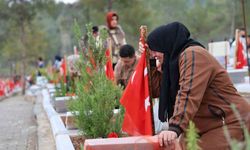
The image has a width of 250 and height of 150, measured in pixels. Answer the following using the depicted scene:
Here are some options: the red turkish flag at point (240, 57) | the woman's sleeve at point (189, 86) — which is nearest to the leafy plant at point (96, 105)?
the woman's sleeve at point (189, 86)

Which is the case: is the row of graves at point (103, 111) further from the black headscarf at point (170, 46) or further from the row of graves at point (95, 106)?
the black headscarf at point (170, 46)

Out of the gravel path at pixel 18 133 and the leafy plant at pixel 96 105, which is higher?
the leafy plant at pixel 96 105

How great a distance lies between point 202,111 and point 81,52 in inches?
118

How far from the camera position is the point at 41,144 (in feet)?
23.0

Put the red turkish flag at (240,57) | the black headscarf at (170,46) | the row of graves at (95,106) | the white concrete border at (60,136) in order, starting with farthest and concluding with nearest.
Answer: the red turkish flag at (240,57), the row of graves at (95,106), the white concrete border at (60,136), the black headscarf at (170,46)

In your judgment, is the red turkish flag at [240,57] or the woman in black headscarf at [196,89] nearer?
the woman in black headscarf at [196,89]

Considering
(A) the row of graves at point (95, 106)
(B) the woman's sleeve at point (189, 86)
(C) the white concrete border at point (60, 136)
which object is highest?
(B) the woman's sleeve at point (189, 86)

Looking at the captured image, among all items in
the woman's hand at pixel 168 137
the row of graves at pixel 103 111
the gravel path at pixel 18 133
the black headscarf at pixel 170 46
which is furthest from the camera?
the gravel path at pixel 18 133

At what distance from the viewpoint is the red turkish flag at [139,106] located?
4582 millimetres

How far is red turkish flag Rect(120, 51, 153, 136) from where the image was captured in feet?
15.0

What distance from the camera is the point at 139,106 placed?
15.1 ft

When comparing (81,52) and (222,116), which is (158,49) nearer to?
(222,116)

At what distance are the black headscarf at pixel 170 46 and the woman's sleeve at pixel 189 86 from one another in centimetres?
12

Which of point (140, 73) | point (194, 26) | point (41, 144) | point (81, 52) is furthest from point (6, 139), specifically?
point (194, 26)
